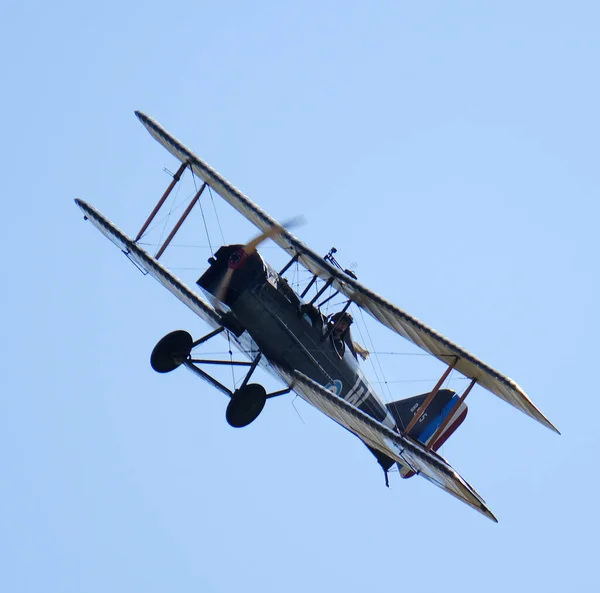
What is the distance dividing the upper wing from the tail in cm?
211

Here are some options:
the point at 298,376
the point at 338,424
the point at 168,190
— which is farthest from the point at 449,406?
the point at 168,190

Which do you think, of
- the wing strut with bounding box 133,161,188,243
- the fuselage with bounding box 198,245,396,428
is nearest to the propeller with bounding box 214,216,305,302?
the fuselage with bounding box 198,245,396,428

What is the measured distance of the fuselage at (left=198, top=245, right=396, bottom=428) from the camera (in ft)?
62.7

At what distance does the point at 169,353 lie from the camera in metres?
20.1

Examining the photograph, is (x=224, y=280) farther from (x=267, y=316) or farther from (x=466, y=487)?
(x=466, y=487)

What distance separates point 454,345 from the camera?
19.5 m

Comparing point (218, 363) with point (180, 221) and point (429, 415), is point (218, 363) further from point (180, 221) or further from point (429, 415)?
point (429, 415)

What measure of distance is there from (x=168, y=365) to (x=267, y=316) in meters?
1.85

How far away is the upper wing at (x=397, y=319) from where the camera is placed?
19312 mm

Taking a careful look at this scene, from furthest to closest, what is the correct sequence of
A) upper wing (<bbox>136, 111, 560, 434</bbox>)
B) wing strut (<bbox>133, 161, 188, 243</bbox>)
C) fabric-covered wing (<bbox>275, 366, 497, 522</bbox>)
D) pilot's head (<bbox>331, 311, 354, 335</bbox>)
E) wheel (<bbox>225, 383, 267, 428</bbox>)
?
wing strut (<bbox>133, 161, 188, 243</bbox>)
pilot's head (<bbox>331, 311, 354, 335</bbox>)
wheel (<bbox>225, 383, 267, 428</bbox>)
upper wing (<bbox>136, 111, 560, 434</bbox>)
fabric-covered wing (<bbox>275, 366, 497, 522</bbox>)

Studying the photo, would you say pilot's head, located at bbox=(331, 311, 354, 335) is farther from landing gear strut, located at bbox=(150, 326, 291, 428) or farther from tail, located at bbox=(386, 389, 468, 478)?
tail, located at bbox=(386, 389, 468, 478)

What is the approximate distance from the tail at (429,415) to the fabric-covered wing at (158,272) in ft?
11.0

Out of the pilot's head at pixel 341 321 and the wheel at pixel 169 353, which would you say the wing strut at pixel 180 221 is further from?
the pilot's head at pixel 341 321

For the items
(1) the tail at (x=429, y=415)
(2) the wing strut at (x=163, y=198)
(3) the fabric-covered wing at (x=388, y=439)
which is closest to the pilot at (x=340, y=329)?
(3) the fabric-covered wing at (x=388, y=439)
